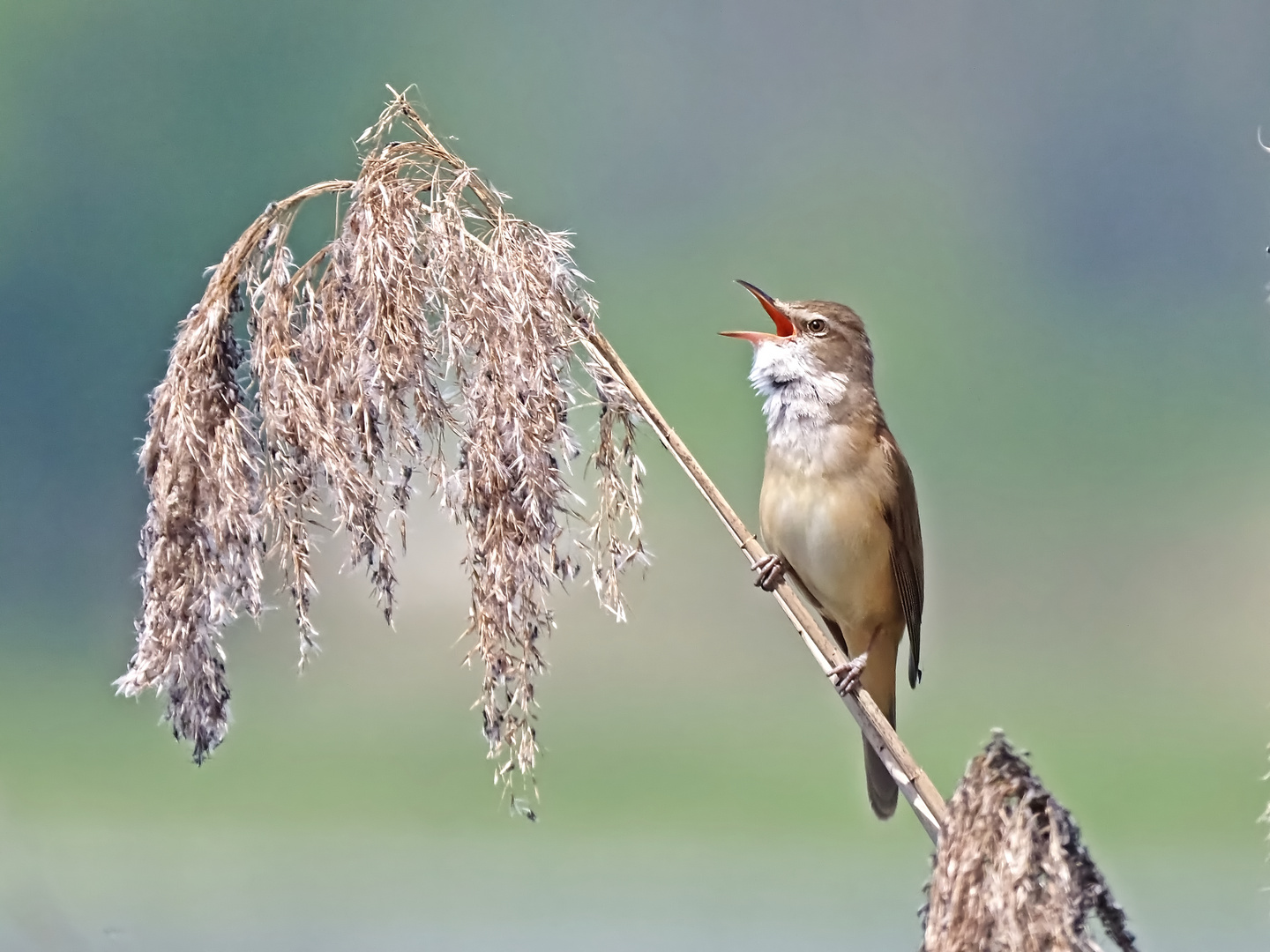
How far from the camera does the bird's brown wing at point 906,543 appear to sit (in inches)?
78.0

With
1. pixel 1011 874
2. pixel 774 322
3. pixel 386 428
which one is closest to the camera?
pixel 1011 874

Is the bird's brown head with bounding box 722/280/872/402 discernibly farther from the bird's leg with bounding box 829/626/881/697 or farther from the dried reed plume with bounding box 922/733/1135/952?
the dried reed plume with bounding box 922/733/1135/952

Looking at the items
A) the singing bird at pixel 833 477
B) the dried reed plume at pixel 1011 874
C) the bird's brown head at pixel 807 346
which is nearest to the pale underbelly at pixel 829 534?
the singing bird at pixel 833 477

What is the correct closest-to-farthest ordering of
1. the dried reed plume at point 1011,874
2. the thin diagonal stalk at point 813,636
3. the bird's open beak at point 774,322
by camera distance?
the dried reed plume at point 1011,874 → the thin diagonal stalk at point 813,636 → the bird's open beak at point 774,322

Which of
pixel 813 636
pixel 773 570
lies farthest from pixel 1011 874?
pixel 773 570

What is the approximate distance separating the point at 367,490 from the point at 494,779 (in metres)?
0.26

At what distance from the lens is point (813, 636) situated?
1215 millimetres

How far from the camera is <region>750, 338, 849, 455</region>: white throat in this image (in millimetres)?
1843

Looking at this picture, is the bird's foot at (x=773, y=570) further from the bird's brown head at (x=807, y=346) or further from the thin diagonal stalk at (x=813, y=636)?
the thin diagonal stalk at (x=813, y=636)

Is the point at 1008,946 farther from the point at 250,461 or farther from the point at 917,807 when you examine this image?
the point at 250,461

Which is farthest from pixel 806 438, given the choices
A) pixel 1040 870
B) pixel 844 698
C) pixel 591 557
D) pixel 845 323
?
pixel 1040 870

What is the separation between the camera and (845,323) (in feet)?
6.20

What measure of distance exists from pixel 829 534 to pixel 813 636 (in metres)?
0.69

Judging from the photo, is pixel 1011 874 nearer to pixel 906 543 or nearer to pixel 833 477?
pixel 833 477
